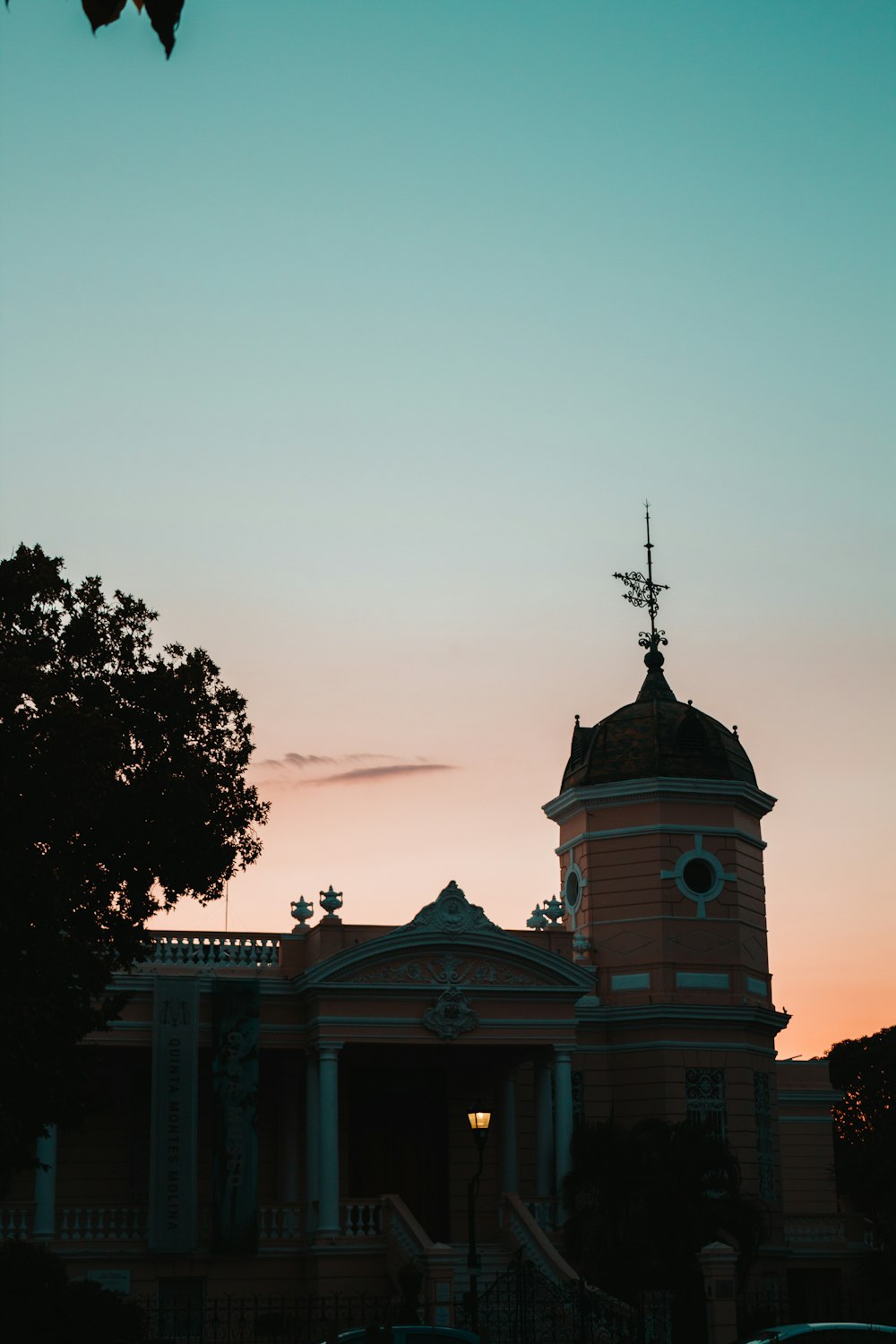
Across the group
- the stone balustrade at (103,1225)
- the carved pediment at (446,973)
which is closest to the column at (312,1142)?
the carved pediment at (446,973)

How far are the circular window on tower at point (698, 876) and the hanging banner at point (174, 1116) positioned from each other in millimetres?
11050

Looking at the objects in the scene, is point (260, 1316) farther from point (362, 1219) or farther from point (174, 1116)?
point (174, 1116)

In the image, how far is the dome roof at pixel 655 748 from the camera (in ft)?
121

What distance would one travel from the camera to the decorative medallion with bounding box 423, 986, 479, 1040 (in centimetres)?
3184

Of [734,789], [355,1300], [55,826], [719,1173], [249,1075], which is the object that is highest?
[734,789]

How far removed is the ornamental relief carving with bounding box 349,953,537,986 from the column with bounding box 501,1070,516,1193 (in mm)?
2494

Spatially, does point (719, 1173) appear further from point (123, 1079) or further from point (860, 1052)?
point (860, 1052)

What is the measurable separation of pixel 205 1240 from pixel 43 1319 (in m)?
11.5

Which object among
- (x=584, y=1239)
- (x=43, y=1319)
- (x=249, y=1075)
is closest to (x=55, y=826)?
(x=43, y=1319)

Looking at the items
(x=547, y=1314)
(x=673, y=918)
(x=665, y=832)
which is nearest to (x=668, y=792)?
(x=665, y=832)

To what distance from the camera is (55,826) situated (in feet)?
70.6

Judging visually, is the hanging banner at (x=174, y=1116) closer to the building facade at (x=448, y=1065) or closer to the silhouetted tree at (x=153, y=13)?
the building facade at (x=448, y=1065)

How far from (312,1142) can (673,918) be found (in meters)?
9.13

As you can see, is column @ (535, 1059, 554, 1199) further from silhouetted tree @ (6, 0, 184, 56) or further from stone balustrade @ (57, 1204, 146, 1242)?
silhouetted tree @ (6, 0, 184, 56)
